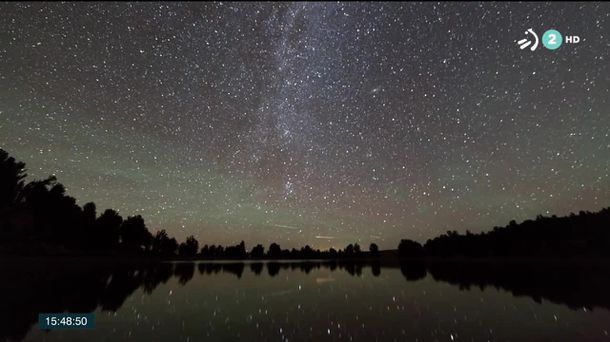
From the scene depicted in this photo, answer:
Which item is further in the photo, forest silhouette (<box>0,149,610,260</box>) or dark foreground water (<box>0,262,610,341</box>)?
forest silhouette (<box>0,149,610,260</box>)

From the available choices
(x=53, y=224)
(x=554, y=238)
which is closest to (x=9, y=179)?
(x=53, y=224)

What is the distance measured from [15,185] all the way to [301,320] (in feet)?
253

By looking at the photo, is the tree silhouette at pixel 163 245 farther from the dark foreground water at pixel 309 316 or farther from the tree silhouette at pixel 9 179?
the dark foreground water at pixel 309 316

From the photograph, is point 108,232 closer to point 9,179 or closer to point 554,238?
point 9,179

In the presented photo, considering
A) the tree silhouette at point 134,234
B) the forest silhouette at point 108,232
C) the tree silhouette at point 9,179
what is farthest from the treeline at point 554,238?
the tree silhouette at point 9,179

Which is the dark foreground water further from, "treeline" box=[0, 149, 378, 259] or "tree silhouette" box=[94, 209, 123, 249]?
"tree silhouette" box=[94, 209, 123, 249]
